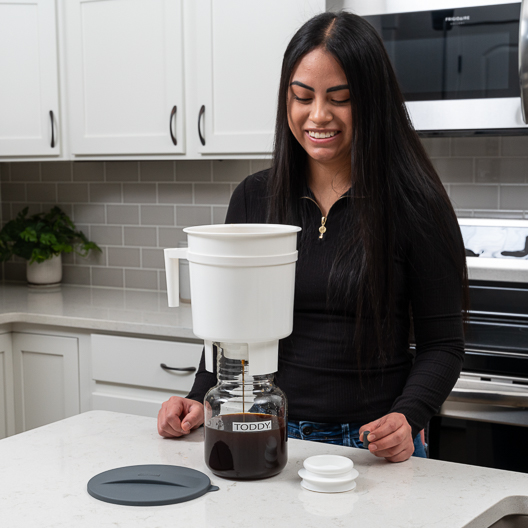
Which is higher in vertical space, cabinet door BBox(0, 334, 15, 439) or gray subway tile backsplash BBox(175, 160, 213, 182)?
gray subway tile backsplash BBox(175, 160, 213, 182)

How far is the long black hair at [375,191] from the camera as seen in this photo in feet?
4.10

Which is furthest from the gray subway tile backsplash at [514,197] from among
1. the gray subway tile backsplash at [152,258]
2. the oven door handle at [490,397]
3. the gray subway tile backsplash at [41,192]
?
the gray subway tile backsplash at [41,192]

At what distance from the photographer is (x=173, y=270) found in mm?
989

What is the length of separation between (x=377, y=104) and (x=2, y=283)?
2397mm

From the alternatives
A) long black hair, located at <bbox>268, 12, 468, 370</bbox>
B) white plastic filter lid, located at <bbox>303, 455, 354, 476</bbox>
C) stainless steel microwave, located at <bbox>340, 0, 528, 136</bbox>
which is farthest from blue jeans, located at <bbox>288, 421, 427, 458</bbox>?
stainless steel microwave, located at <bbox>340, 0, 528, 136</bbox>

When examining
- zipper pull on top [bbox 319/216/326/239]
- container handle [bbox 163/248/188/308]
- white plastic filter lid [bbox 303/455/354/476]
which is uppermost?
zipper pull on top [bbox 319/216/326/239]

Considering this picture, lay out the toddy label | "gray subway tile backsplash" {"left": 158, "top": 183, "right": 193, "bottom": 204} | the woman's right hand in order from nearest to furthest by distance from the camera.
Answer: the toddy label < the woman's right hand < "gray subway tile backsplash" {"left": 158, "top": 183, "right": 193, "bottom": 204}

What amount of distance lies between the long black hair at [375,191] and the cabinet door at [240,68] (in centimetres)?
98

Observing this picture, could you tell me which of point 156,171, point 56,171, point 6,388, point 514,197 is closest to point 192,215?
point 156,171

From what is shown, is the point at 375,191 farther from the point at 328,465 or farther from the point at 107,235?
the point at 107,235

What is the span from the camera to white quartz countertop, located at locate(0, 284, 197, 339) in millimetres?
2270

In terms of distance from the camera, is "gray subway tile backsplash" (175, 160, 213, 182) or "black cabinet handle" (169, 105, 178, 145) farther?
"gray subway tile backsplash" (175, 160, 213, 182)

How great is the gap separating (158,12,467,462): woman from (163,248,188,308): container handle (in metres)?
0.28

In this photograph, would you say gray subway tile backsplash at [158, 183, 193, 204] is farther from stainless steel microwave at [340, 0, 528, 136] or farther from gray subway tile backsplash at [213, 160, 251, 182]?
stainless steel microwave at [340, 0, 528, 136]
